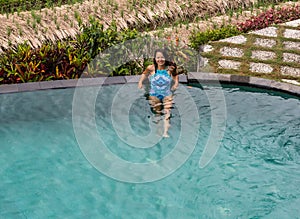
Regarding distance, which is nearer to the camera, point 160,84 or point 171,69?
point 160,84

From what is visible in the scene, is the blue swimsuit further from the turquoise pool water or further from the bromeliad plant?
the bromeliad plant

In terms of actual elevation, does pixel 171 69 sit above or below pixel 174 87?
above

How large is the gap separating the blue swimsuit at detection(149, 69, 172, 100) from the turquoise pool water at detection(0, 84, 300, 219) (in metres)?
0.26

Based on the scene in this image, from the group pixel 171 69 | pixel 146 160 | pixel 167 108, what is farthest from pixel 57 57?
pixel 146 160

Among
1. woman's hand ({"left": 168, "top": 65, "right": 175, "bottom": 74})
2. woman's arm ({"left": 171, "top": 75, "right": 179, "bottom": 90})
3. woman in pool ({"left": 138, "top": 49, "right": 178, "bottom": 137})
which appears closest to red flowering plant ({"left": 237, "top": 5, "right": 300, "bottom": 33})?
woman's hand ({"left": 168, "top": 65, "right": 175, "bottom": 74})

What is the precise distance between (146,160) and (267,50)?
12.7 feet

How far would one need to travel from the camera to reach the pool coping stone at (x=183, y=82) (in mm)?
8305

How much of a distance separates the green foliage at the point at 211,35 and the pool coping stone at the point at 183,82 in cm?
127

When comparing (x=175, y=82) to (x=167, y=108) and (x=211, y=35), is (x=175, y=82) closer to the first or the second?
(x=167, y=108)

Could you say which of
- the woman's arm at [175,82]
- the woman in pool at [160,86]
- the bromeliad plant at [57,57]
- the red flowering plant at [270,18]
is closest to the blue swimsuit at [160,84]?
the woman in pool at [160,86]

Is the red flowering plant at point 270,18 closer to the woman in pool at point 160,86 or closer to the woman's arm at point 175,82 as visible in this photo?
the woman's arm at point 175,82

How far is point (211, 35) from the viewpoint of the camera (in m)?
10.3

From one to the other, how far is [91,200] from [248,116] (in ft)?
8.66

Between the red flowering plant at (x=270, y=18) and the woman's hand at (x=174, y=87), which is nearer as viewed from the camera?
the woman's hand at (x=174, y=87)
